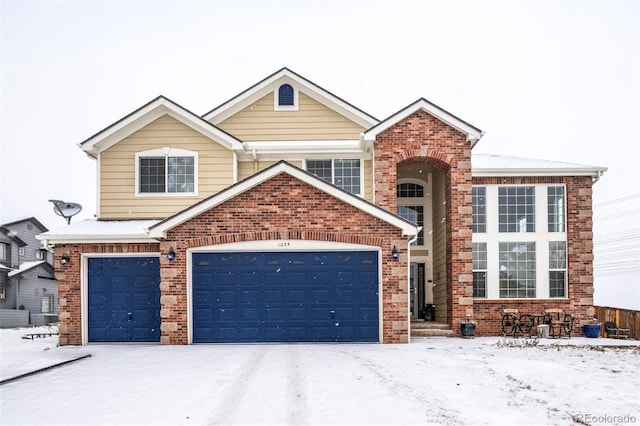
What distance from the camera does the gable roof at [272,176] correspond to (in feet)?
47.3

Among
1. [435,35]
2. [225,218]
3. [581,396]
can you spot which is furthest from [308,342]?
[435,35]

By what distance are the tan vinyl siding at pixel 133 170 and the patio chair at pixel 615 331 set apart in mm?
14039

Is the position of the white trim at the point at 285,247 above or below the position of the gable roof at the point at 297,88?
below

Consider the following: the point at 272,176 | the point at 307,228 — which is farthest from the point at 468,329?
the point at 272,176

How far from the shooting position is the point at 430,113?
17.7 metres

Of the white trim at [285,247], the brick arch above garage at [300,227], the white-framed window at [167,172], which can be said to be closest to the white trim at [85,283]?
the brick arch above garage at [300,227]

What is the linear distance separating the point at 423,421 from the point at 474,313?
11841 millimetres

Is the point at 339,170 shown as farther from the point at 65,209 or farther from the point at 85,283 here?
the point at 65,209

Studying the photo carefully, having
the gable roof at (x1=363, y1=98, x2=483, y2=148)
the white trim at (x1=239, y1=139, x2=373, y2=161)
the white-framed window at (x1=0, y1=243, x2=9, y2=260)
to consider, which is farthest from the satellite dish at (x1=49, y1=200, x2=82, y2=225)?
the white-framed window at (x1=0, y1=243, x2=9, y2=260)

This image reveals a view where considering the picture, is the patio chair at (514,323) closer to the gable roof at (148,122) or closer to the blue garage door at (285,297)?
the blue garage door at (285,297)

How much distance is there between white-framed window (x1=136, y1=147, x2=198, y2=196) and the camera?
17.3 metres

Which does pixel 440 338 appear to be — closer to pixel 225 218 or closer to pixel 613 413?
pixel 225 218

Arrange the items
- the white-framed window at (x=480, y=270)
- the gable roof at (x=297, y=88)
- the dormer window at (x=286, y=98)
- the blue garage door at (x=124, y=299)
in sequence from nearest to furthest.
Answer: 1. the blue garage door at (x=124, y=299)
2. the white-framed window at (x=480, y=270)
3. the gable roof at (x=297, y=88)
4. the dormer window at (x=286, y=98)

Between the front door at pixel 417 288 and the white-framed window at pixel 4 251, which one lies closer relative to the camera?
the front door at pixel 417 288
